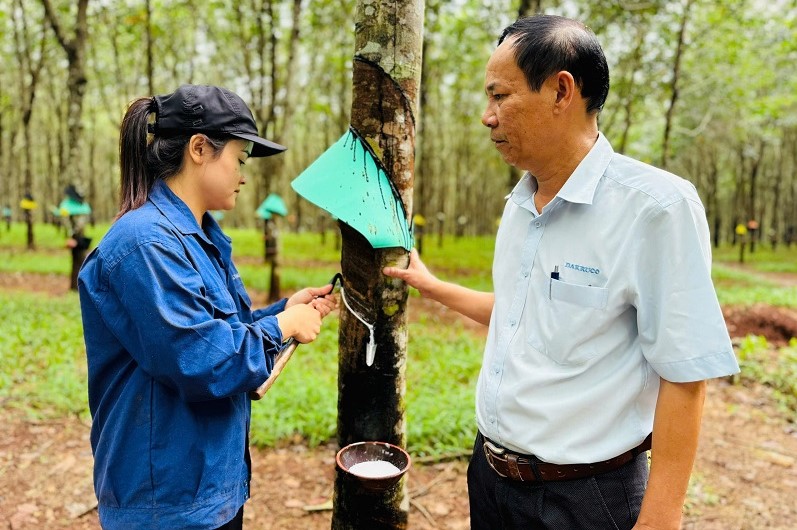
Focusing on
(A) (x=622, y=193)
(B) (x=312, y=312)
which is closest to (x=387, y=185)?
(B) (x=312, y=312)

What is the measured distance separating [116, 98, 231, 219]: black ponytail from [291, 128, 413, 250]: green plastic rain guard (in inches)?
14.2

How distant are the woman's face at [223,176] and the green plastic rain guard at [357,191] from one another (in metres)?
0.20

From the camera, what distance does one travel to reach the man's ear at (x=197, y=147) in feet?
5.58

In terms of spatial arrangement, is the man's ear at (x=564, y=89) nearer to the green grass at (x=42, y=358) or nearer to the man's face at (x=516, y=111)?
the man's face at (x=516, y=111)

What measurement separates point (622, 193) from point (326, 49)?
21.3m

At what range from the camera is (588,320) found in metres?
1.54

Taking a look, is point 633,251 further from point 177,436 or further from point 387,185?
point 177,436

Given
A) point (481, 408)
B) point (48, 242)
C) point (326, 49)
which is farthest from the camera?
point (326, 49)

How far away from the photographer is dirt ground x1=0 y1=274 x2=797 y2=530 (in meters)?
3.34

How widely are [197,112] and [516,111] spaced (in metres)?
0.99

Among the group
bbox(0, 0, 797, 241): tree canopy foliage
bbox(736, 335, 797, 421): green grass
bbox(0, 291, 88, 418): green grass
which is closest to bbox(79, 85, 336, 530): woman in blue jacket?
bbox(0, 291, 88, 418): green grass

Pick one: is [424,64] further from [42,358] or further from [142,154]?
[142,154]

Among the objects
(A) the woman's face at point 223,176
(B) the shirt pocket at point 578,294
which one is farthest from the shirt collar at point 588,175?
(A) the woman's face at point 223,176

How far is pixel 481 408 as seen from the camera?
183 cm
